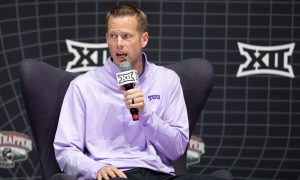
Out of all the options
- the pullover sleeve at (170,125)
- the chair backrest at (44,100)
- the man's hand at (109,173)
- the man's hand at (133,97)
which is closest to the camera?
the man's hand at (133,97)

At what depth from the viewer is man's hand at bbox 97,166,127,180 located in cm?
299

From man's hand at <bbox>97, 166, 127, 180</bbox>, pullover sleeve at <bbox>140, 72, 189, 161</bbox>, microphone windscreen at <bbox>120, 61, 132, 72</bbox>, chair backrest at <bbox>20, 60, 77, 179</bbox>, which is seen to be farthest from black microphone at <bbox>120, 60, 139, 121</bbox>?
chair backrest at <bbox>20, 60, 77, 179</bbox>

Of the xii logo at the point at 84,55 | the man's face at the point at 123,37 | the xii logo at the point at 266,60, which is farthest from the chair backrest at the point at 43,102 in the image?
the xii logo at the point at 266,60

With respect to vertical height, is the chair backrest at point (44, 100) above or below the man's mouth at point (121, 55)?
below

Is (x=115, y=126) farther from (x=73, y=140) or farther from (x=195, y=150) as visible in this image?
(x=195, y=150)

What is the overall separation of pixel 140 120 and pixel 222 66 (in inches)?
54.0

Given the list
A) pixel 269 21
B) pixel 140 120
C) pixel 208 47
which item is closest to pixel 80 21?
pixel 208 47

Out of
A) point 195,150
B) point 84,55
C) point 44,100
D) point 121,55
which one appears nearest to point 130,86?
point 121,55

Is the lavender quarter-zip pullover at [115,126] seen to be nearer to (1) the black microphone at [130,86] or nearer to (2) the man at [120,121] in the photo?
(2) the man at [120,121]

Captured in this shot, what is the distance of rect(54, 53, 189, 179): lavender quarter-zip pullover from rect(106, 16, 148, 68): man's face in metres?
0.09

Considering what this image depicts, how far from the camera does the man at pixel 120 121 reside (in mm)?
3178

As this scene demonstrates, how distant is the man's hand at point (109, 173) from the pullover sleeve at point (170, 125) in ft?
0.77

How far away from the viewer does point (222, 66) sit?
4.36 m

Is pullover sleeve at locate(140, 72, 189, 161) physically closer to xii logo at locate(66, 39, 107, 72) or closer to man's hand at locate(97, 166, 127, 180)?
man's hand at locate(97, 166, 127, 180)
